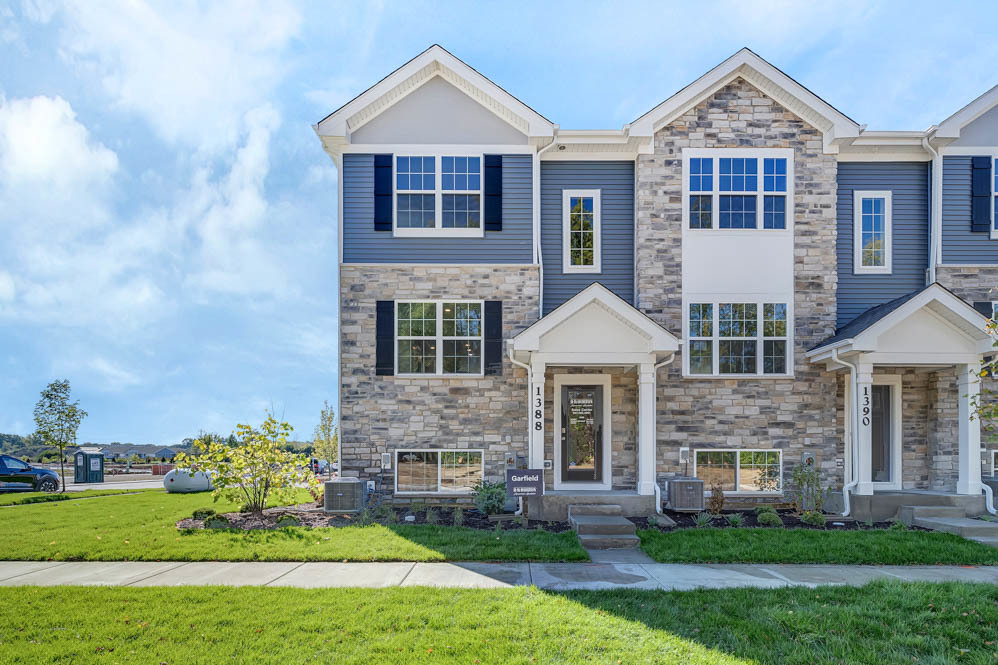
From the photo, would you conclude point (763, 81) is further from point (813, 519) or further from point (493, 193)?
point (813, 519)

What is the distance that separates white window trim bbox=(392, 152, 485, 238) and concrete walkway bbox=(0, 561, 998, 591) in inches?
273

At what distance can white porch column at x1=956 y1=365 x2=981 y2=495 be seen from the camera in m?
11.2

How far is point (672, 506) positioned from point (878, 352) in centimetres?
495

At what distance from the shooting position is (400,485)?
1202cm

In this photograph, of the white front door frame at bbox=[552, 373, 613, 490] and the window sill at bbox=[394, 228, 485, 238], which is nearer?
the white front door frame at bbox=[552, 373, 613, 490]

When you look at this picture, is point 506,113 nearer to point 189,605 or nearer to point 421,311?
point 421,311

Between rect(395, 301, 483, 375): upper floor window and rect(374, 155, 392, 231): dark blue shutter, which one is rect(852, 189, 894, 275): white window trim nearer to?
rect(395, 301, 483, 375): upper floor window

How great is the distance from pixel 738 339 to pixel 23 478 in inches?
836

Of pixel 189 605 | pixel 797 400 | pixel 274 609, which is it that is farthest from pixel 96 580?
pixel 797 400

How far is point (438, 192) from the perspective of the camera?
1230 cm

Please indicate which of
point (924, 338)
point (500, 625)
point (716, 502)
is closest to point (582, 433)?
point (716, 502)

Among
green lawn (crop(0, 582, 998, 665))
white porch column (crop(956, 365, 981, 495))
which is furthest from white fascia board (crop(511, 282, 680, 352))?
white porch column (crop(956, 365, 981, 495))

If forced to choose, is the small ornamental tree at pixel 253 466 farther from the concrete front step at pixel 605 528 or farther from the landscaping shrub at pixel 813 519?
the landscaping shrub at pixel 813 519

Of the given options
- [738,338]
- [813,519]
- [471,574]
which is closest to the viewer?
[471,574]
